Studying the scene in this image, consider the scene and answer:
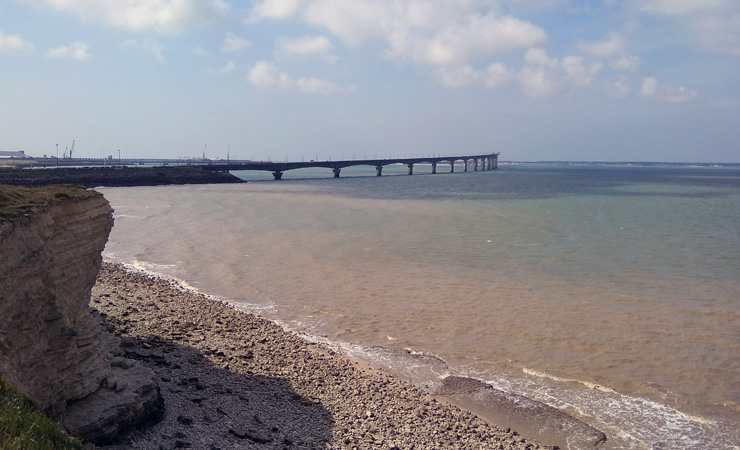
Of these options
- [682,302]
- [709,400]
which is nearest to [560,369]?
[709,400]

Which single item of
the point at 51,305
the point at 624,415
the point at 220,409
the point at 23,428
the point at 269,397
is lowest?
the point at 624,415

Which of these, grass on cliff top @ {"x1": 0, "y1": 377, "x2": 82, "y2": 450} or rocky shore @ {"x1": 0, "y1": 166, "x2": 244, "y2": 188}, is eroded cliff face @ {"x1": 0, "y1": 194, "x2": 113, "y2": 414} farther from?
rocky shore @ {"x1": 0, "y1": 166, "x2": 244, "y2": 188}

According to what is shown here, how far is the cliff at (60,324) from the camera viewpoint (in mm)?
7664

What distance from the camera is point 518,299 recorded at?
63.2 feet

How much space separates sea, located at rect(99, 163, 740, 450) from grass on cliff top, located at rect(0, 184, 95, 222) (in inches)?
291

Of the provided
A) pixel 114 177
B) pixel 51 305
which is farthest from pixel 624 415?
pixel 114 177

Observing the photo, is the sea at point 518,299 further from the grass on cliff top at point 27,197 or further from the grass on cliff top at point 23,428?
the grass on cliff top at point 23,428

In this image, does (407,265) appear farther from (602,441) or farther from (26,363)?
(26,363)

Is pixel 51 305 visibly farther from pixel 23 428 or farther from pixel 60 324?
pixel 23 428

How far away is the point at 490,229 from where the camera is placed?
124 feet

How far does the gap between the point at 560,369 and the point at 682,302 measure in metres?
8.64

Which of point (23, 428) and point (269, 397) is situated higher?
point (23, 428)

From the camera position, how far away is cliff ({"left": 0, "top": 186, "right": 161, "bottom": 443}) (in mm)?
7664

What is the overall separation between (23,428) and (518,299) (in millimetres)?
16271
